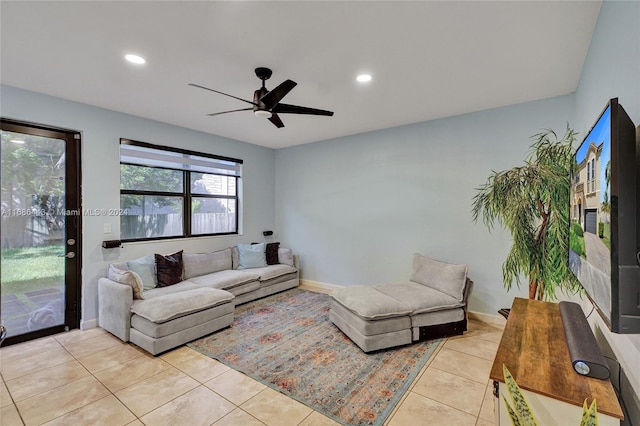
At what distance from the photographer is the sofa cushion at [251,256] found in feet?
15.8

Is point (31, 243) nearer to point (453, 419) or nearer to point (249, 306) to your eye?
point (249, 306)

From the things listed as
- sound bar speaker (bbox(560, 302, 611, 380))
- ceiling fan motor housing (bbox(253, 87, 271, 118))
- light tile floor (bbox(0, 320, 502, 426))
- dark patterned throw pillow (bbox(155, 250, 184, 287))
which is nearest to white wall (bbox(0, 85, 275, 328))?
dark patterned throw pillow (bbox(155, 250, 184, 287))

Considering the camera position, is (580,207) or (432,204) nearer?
(580,207)

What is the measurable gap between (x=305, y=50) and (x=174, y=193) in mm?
3234

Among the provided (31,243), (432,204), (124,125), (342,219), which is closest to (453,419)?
(432,204)

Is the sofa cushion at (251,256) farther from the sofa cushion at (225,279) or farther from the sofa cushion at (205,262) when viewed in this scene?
the sofa cushion at (225,279)

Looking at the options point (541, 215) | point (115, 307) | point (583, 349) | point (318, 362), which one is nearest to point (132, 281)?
point (115, 307)

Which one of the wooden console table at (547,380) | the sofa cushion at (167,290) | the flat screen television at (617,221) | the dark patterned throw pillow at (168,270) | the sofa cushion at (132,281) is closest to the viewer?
the flat screen television at (617,221)

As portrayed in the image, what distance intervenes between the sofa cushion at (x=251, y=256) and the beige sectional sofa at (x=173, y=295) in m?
0.15

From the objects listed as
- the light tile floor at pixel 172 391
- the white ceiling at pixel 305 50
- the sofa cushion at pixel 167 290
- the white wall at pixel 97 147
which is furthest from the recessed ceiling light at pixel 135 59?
the light tile floor at pixel 172 391

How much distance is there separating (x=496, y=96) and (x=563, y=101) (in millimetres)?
740

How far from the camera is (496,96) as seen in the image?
126 inches

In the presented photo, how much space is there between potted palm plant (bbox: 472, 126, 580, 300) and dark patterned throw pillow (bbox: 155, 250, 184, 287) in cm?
403

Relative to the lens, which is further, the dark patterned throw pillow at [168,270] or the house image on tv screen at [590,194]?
the dark patterned throw pillow at [168,270]
